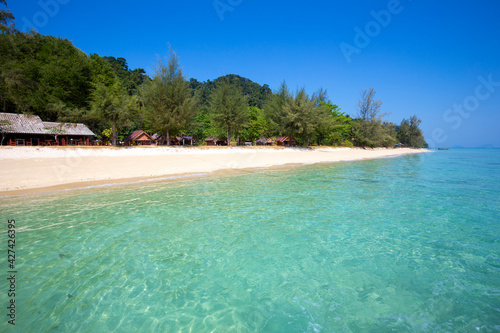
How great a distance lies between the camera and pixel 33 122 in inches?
1137

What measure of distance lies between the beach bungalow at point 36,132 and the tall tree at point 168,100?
9601mm

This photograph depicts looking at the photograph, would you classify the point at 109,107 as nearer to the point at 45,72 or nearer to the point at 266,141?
the point at 45,72

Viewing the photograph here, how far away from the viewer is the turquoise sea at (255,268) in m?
3.25

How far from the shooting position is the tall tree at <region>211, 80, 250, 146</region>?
39.6m

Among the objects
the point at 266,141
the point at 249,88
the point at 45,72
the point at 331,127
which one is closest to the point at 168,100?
the point at 45,72

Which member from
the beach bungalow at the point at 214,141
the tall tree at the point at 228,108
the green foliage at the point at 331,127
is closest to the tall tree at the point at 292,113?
the green foliage at the point at 331,127

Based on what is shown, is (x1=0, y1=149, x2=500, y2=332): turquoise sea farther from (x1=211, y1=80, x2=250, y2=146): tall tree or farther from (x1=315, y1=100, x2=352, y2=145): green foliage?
(x1=315, y1=100, x2=352, y2=145): green foliage

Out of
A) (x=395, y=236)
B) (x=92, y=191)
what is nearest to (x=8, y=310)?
(x=395, y=236)

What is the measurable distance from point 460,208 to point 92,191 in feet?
55.7

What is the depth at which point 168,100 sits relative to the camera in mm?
32688

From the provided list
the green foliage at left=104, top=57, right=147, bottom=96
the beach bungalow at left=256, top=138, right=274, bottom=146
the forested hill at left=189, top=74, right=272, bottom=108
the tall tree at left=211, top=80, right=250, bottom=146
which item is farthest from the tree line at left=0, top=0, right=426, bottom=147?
the forested hill at left=189, top=74, right=272, bottom=108

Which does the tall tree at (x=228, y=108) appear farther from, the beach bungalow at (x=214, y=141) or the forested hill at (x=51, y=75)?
the beach bungalow at (x=214, y=141)

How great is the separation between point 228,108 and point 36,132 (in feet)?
88.6

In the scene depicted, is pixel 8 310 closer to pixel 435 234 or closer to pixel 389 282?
pixel 389 282
